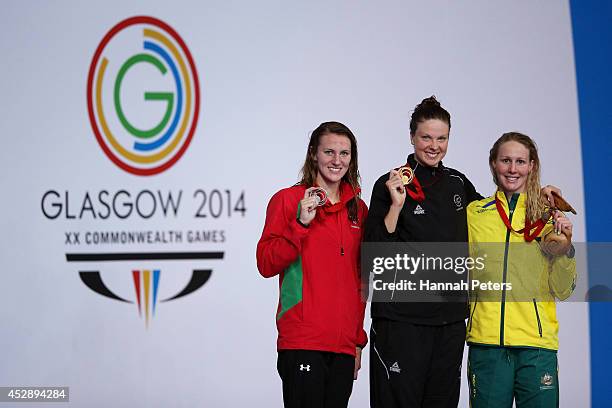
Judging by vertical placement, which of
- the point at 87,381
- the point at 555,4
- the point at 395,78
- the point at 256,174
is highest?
the point at 555,4

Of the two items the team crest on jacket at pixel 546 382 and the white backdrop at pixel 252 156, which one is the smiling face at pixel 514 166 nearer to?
the team crest on jacket at pixel 546 382

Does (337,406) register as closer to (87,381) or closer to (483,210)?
(483,210)

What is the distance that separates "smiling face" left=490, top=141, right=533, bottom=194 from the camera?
9.34 ft

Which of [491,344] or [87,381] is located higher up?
[491,344]

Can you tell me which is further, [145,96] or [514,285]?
[145,96]

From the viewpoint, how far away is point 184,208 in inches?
175

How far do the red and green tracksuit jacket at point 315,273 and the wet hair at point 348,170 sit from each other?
0.14 feet

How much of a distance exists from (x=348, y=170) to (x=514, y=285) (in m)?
0.71

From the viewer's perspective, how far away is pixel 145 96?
452 centimetres

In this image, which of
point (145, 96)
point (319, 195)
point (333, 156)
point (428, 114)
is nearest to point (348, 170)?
point (333, 156)

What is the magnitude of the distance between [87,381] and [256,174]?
1.49 meters

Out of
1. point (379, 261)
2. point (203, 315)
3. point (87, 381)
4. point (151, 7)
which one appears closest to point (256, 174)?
point (203, 315)

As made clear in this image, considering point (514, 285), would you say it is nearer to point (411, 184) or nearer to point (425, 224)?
point (425, 224)

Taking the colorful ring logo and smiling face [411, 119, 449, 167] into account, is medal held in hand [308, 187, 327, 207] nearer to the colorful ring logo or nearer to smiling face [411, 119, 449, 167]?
smiling face [411, 119, 449, 167]
